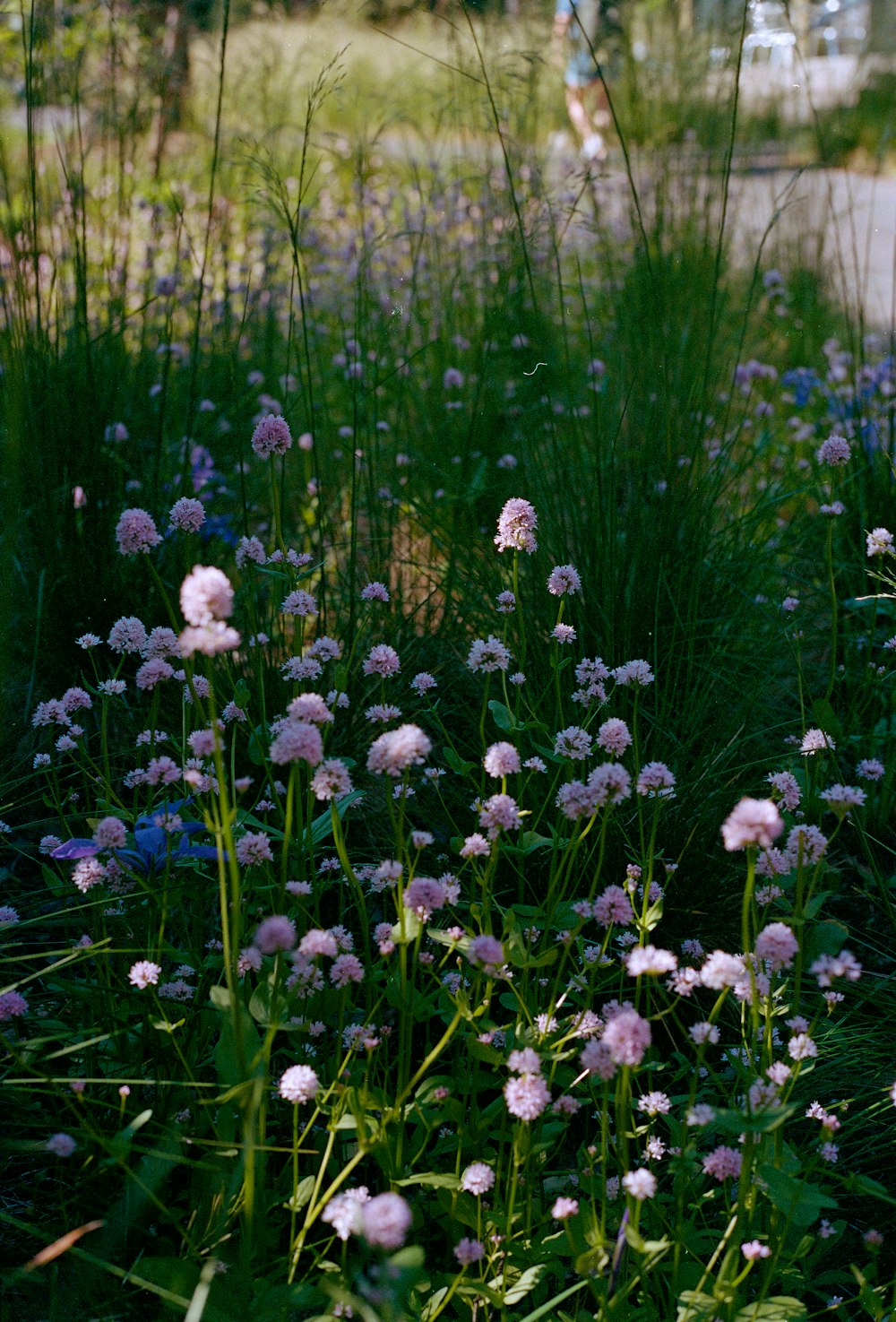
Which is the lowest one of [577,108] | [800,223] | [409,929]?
[409,929]

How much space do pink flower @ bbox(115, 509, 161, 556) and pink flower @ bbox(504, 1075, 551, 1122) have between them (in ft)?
2.26

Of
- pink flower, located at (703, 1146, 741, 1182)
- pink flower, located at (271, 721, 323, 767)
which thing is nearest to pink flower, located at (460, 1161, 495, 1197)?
pink flower, located at (703, 1146, 741, 1182)

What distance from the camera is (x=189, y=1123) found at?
1.31 meters

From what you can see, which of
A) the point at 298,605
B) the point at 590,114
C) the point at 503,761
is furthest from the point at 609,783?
the point at 590,114

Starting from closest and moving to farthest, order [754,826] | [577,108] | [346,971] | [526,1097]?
1. [754,826]
2. [526,1097]
3. [346,971]
4. [577,108]

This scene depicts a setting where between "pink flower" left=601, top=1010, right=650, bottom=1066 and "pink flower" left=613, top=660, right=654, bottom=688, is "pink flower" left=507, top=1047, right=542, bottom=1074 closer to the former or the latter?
"pink flower" left=601, top=1010, right=650, bottom=1066

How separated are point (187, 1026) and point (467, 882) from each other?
1.92 feet

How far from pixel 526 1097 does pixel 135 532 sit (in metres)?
0.73

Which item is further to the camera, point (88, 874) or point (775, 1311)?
point (88, 874)

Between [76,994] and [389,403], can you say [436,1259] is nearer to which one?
[76,994]

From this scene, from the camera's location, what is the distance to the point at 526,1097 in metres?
1.09

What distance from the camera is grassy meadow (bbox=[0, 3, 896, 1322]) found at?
115cm

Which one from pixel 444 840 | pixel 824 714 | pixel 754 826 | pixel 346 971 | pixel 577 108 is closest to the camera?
pixel 754 826

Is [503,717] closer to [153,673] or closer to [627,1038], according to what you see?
[153,673]
